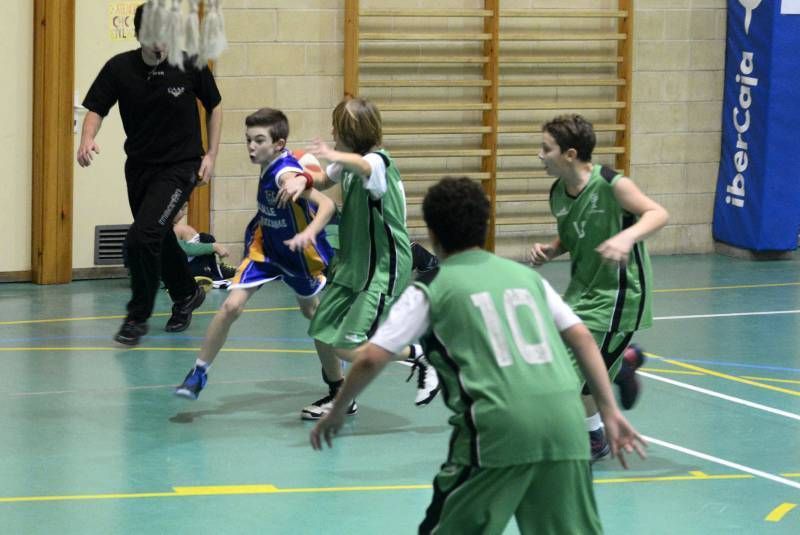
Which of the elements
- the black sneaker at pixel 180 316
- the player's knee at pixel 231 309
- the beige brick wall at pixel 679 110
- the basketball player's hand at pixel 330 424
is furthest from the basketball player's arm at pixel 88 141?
the beige brick wall at pixel 679 110

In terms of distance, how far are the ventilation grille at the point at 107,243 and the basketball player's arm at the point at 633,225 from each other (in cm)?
612

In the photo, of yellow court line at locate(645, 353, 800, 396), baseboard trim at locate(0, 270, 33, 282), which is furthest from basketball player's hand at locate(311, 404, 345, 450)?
baseboard trim at locate(0, 270, 33, 282)

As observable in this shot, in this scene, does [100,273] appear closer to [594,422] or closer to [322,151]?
[594,422]

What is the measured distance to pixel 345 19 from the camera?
1195 centimetres

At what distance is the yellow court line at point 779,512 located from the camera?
19.2 feet

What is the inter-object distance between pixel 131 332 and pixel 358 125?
271 cm

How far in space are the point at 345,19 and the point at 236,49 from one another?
91 centimetres

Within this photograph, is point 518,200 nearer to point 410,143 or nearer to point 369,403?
point 410,143

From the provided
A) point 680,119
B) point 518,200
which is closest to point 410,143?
point 518,200

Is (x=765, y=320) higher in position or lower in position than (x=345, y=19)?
lower

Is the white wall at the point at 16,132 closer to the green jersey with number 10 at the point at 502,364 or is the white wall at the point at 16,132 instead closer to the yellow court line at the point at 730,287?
the yellow court line at the point at 730,287

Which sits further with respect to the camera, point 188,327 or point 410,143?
point 410,143

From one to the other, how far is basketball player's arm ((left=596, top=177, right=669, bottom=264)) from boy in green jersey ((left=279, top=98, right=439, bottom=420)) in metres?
1.16

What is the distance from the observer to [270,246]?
7414 millimetres
